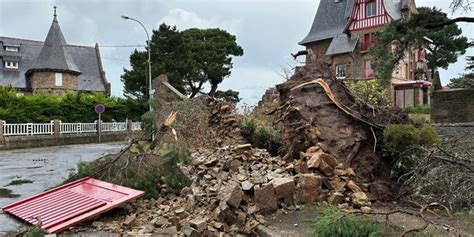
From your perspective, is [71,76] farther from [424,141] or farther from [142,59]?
[424,141]

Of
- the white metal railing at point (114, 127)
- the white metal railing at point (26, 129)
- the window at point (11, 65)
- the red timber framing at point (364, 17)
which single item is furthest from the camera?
the window at point (11, 65)

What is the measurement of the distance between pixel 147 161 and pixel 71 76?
4036 cm

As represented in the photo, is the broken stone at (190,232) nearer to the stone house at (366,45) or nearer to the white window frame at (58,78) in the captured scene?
the stone house at (366,45)

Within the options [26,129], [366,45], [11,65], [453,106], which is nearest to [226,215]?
[453,106]

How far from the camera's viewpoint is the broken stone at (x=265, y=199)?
16.9 feet

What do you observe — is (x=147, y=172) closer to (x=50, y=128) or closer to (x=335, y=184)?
(x=335, y=184)

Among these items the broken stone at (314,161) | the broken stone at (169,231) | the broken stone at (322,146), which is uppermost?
the broken stone at (322,146)

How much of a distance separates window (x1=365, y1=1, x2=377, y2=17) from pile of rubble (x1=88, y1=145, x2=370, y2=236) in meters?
32.3

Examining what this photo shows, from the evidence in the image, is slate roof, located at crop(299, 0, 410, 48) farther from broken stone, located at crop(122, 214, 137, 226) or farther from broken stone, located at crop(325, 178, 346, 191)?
broken stone, located at crop(122, 214, 137, 226)

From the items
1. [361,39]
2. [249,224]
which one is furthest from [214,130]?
[361,39]

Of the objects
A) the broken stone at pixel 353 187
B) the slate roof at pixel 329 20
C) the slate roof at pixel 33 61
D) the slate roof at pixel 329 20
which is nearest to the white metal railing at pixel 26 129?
the broken stone at pixel 353 187

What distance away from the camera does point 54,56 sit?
4369 cm

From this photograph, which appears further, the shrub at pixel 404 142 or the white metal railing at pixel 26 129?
the white metal railing at pixel 26 129

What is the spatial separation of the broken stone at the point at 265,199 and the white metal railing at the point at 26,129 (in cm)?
2090
